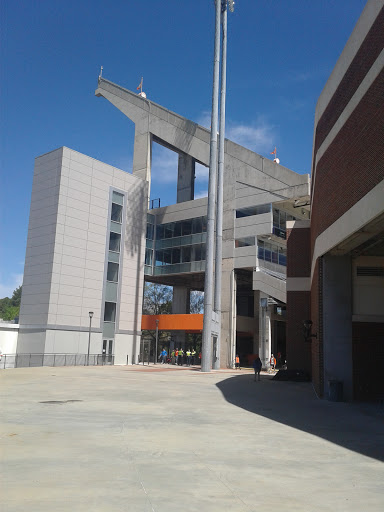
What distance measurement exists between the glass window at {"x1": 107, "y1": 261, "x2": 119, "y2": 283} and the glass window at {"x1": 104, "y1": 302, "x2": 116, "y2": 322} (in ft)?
7.46

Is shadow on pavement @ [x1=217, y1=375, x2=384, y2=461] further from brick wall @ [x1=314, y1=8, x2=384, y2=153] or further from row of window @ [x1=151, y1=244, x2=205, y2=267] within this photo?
row of window @ [x1=151, y1=244, x2=205, y2=267]

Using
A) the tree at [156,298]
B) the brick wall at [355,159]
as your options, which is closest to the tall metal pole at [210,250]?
the brick wall at [355,159]

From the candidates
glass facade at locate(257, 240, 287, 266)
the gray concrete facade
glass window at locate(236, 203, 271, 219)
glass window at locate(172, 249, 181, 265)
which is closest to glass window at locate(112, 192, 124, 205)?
the gray concrete facade

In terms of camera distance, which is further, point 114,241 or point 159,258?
point 159,258

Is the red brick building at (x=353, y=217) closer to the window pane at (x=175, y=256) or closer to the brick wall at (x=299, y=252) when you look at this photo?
the brick wall at (x=299, y=252)

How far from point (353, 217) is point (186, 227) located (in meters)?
37.7

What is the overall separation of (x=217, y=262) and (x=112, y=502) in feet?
121

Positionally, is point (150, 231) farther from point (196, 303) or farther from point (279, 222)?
point (196, 303)

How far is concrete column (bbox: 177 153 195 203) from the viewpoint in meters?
56.1

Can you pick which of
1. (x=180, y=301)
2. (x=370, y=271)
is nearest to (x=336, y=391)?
(x=370, y=271)

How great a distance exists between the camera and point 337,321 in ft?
62.1

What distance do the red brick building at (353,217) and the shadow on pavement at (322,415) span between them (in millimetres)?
1731

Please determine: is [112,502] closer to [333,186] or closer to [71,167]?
[333,186]

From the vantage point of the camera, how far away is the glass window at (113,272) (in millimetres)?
46719
